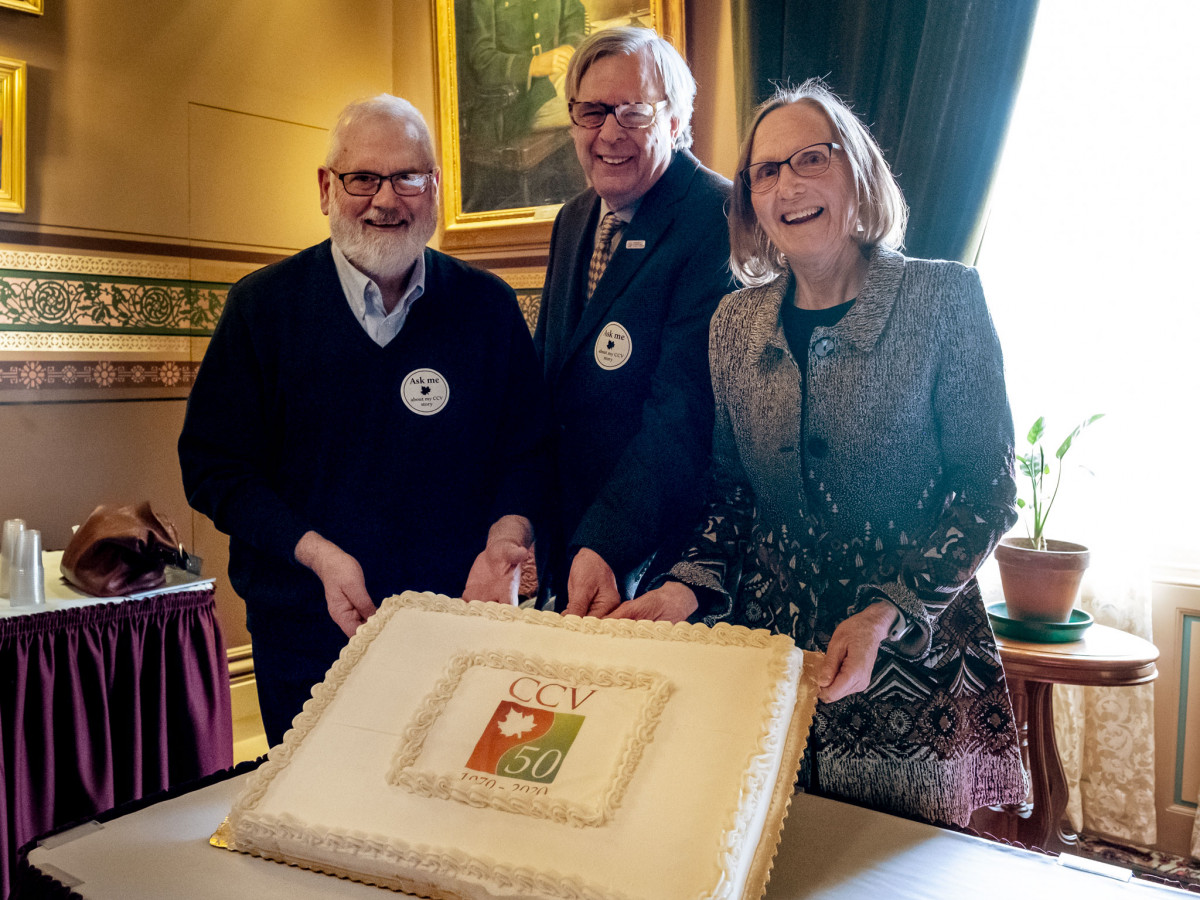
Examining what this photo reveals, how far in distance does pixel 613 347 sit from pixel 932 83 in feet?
5.40

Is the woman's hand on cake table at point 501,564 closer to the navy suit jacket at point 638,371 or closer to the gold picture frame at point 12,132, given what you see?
the navy suit jacket at point 638,371

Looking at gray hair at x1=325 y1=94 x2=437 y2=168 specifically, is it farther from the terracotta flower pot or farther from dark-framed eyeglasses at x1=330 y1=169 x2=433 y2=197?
the terracotta flower pot

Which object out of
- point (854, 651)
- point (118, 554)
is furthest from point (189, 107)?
point (854, 651)

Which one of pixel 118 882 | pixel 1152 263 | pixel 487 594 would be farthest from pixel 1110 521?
pixel 118 882

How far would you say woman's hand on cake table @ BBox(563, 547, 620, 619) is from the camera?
1.50m

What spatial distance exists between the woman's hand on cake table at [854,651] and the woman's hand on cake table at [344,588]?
29.5 inches

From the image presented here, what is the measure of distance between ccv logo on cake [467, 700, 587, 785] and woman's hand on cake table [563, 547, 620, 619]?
36 centimetres

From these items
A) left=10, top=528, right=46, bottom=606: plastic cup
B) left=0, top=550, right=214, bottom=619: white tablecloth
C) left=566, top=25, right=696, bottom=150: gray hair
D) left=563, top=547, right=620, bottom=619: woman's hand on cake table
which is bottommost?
left=0, top=550, right=214, bottom=619: white tablecloth

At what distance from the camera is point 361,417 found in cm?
174

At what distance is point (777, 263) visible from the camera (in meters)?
1.53

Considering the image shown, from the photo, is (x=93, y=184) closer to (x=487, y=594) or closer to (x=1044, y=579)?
(x=487, y=594)

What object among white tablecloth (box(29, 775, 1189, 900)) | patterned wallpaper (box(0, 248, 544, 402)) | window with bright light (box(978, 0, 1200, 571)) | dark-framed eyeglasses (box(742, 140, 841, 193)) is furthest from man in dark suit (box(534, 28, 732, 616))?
patterned wallpaper (box(0, 248, 544, 402))

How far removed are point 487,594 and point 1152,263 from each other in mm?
2549

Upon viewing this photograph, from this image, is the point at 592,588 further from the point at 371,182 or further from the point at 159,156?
the point at 159,156
